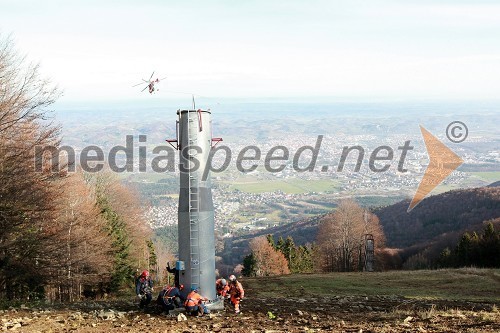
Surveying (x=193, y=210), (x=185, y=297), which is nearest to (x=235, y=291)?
(x=185, y=297)

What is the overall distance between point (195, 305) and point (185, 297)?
0.89m

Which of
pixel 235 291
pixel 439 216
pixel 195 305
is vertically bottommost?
pixel 439 216

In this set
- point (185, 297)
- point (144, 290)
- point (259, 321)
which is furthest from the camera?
point (144, 290)

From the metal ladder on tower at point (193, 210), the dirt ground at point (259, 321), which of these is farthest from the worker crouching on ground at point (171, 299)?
the metal ladder on tower at point (193, 210)

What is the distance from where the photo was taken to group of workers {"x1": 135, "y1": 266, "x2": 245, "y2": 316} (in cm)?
1451

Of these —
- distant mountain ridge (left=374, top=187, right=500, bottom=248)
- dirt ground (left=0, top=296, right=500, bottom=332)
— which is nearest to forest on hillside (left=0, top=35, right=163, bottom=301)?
dirt ground (left=0, top=296, right=500, bottom=332)

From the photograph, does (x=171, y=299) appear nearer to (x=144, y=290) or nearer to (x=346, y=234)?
(x=144, y=290)

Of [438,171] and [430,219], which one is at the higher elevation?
[438,171]

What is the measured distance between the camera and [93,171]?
4447 cm

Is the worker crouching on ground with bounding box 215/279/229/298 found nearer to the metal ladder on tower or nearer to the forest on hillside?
the metal ladder on tower

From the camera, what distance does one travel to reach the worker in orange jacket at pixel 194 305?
14422 millimetres

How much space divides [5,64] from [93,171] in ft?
78.9

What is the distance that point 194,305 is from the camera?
14.5 meters

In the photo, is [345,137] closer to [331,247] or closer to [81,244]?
[331,247]
